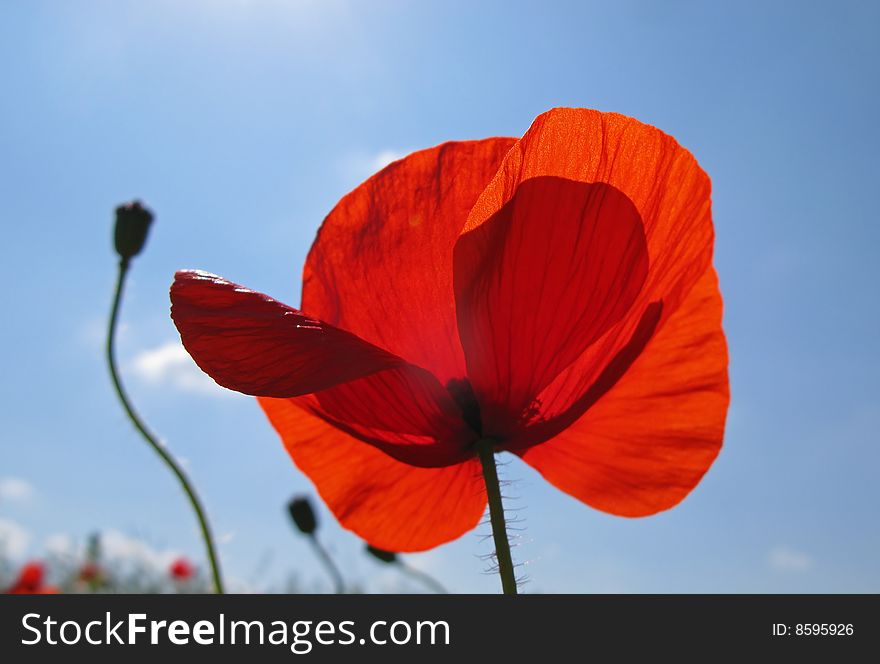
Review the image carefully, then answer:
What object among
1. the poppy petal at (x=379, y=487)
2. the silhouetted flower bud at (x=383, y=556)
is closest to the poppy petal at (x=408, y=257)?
the poppy petal at (x=379, y=487)

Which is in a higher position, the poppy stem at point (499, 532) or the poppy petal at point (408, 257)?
the poppy petal at point (408, 257)

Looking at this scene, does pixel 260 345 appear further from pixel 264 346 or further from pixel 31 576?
pixel 31 576

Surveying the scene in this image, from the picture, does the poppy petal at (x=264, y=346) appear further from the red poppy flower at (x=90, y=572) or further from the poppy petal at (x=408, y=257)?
the red poppy flower at (x=90, y=572)

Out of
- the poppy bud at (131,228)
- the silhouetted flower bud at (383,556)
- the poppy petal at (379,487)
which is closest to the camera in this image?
the poppy petal at (379,487)

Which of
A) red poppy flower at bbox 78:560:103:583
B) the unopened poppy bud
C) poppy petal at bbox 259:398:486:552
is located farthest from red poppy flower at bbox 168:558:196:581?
poppy petal at bbox 259:398:486:552

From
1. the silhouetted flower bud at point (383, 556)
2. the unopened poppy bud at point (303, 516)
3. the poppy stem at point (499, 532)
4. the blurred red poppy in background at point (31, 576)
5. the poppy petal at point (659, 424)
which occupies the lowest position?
the poppy stem at point (499, 532)

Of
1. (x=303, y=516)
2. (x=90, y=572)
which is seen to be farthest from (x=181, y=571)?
(x=303, y=516)

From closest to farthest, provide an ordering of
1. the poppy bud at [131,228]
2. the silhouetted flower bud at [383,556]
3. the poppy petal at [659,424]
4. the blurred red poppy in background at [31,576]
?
the poppy petal at [659,424] → the poppy bud at [131,228] → the silhouetted flower bud at [383,556] → the blurred red poppy in background at [31,576]
